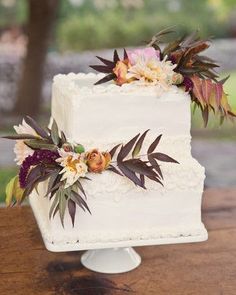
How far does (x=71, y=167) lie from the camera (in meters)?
1.69

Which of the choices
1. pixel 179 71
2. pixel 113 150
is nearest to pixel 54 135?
pixel 113 150

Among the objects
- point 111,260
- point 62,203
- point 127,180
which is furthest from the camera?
point 111,260

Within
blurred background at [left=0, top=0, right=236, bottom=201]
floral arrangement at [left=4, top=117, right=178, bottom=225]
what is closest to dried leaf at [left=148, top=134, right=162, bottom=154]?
floral arrangement at [left=4, top=117, right=178, bottom=225]

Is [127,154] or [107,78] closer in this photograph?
[127,154]

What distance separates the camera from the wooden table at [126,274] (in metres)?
1.74

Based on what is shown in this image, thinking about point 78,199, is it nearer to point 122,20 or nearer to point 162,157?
point 162,157

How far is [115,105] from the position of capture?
1.78 metres

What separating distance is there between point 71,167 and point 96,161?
0.06m

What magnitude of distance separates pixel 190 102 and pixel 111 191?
1.03 feet

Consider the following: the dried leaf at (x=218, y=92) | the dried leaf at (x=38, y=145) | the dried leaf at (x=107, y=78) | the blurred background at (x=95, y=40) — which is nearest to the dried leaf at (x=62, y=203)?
the dried leaf at (x=38, y=145)

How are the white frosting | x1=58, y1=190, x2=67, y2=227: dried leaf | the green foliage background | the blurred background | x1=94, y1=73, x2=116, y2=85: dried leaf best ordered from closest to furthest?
x1=58, y1=190, x2=67, y2=227: dried leaf
the white frosting
x1=94, y1=73, x2=116, y2=85: dried leaf
the blurred background
the green foliage background

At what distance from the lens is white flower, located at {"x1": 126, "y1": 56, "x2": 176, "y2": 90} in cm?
179

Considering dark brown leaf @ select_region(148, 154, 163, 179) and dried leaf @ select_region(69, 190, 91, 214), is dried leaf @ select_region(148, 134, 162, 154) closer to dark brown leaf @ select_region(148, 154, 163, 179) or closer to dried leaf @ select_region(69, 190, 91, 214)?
dark brown leaf @ select_region(148, 154, 163, 179)

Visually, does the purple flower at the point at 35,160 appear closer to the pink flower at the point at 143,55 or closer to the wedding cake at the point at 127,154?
the wedding cake at the point at 127,154
